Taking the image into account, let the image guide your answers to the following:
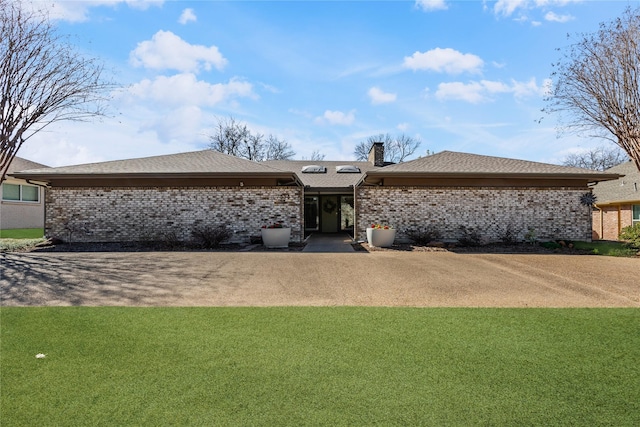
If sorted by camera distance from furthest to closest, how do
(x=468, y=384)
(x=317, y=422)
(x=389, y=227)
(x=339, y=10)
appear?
1. (x=389, y=227)
2. (x=339, y=10)
3. (x=468, y=384)
4. (x=317, y=422)

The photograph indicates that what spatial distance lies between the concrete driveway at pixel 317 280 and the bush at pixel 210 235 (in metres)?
1.88

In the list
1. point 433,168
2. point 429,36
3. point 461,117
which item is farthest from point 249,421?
point 461,117

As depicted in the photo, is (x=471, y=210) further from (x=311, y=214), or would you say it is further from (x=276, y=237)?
(x=311, y=214)

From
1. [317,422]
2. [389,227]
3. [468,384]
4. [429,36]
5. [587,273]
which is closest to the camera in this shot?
[317,422]

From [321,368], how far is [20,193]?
24836 millimetres

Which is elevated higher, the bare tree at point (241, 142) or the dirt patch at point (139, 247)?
the bare tree at point (241, 142)

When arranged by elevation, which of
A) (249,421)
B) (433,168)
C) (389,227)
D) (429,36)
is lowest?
(249,421)

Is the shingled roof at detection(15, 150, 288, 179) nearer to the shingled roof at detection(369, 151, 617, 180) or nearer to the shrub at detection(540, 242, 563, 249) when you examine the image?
the shingled roof at detection(369, 151, 617, 180)

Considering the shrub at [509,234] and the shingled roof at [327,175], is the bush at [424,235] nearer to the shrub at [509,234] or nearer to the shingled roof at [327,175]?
the shrub at [509,234]

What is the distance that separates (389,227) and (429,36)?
6428 millimetres

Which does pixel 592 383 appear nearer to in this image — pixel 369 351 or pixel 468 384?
pixel 468 384

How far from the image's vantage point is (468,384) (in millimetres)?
2979

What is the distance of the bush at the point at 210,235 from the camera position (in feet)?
41.8

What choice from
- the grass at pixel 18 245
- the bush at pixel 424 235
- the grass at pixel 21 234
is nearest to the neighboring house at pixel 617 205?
the bush at pixel 424 235
